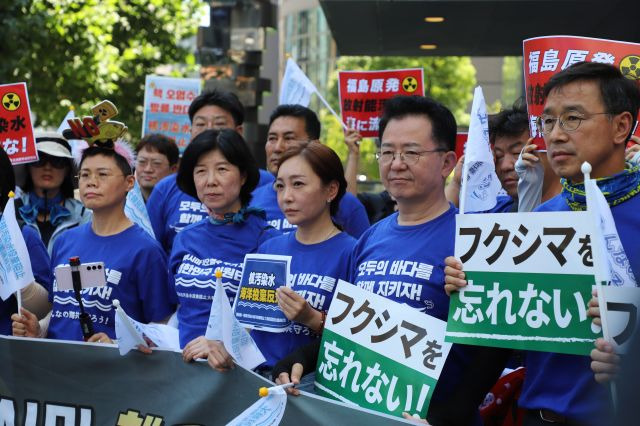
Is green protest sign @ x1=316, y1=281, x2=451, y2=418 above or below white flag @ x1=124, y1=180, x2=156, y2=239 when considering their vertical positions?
below

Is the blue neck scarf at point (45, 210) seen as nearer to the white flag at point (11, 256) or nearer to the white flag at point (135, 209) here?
the white flag at point (135, 209)

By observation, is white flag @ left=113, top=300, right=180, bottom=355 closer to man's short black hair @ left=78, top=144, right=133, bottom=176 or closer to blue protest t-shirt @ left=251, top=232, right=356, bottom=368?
blue protest t-shirt @ left=251, top=232, right=356, bottom=368

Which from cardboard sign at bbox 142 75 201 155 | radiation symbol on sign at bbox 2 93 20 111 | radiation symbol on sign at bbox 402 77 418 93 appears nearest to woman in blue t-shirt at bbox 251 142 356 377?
radiation symbol on sign at bbox 402 77 418 93

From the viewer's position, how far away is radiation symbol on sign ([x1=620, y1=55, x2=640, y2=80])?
177 inches

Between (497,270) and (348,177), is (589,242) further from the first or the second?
(348,177)

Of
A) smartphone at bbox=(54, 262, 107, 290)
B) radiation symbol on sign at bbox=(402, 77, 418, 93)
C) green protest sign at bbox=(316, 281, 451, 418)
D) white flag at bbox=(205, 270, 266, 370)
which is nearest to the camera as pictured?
green protest sign at bbox=(316, 281, 451, 418)

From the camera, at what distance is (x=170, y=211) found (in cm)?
638

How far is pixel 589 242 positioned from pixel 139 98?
52.6 ft

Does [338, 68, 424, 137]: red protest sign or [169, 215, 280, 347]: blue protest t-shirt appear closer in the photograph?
[169, 215, 280, 347]: blue protest t-shirt

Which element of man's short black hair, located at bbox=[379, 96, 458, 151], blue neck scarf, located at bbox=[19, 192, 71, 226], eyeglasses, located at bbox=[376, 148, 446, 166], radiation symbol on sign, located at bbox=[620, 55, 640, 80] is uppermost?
radiation symbol on sign, located at bbox=[620, 55, 640, 80]

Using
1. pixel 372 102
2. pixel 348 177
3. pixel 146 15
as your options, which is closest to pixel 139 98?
pixel 146 15

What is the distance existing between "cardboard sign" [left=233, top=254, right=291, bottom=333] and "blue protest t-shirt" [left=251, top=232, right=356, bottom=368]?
88mm

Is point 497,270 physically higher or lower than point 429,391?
higher

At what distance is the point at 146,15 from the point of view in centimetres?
1873
